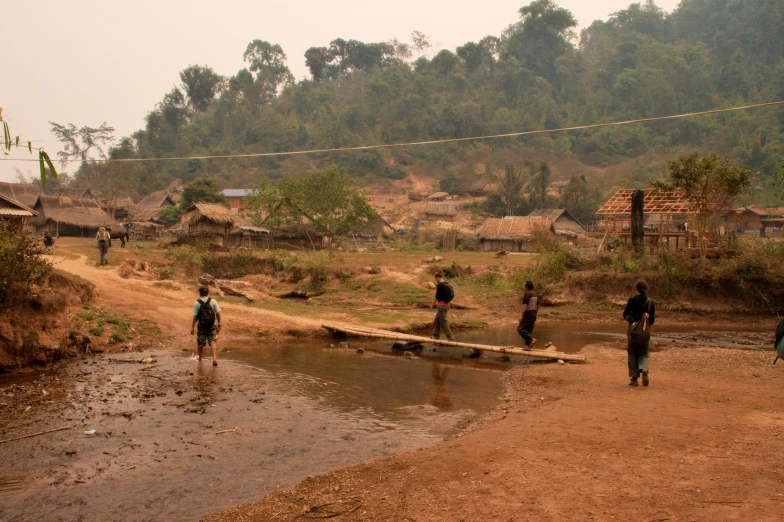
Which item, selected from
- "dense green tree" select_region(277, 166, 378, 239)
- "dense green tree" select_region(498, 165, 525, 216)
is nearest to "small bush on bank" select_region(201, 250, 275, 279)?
"dense green tree" select_region(277, 166, 378, 239)

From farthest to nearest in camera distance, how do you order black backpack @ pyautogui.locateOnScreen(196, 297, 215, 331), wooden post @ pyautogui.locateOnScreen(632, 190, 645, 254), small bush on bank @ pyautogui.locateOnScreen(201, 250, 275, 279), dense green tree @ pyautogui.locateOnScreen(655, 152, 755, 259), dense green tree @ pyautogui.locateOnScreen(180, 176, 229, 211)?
dense green tree @ pyautogui.locateOnScreen(180, 176, 229, 211), small bush on bank @ pyautogui.locateOnScreen(201, 250, 275, 279), wooden post @ pyautogui.locateOnScreen(632, 190, 645, 254), dense green tree @ pyautogui.locateOnScreen(655, 152, 755, 259), black backpack @ pyautogui.locateOnScreen(196, 297, 215, 331)

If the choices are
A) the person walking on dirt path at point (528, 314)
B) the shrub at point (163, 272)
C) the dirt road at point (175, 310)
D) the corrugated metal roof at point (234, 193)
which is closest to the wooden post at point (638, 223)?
the person walking on dirt path at point (528, 314)

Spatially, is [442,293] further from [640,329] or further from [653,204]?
[653,204]

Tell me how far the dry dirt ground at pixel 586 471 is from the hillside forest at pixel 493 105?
205 feet

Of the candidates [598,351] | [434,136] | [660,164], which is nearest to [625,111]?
[660,164]

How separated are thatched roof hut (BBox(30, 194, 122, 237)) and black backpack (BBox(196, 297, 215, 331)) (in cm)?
3574

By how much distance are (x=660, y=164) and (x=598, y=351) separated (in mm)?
69040

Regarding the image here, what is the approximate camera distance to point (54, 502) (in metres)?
5.68

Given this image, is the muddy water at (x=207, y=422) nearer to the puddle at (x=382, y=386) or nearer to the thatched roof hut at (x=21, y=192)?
the puddle at (x=382, y=386)

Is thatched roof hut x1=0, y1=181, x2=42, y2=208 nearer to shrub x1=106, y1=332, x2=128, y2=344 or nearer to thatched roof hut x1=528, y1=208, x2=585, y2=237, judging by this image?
shrub x1=106, y1=332, x2=128, y2=344

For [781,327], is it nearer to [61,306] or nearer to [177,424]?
[177,424]

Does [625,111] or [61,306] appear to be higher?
[625,111]

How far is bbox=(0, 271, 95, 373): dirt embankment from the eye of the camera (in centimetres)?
1054

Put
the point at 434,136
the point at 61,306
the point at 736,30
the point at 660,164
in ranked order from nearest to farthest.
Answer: the point at 61,306 < the point at 660,164 < the point at 434,136 < the point at 736,30
